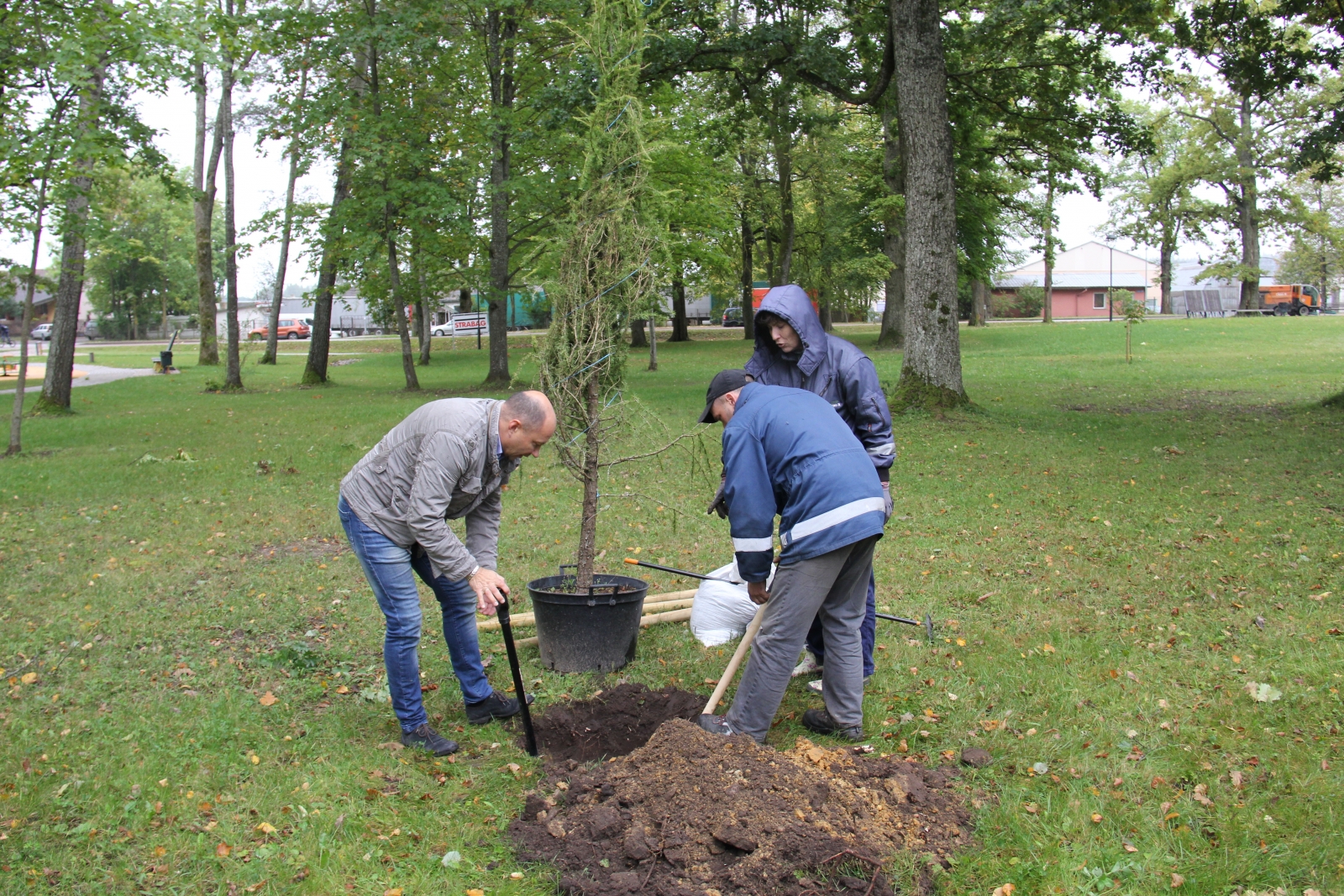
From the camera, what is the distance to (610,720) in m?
4.76

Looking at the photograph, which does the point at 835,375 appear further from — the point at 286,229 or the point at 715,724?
the point at 286,229

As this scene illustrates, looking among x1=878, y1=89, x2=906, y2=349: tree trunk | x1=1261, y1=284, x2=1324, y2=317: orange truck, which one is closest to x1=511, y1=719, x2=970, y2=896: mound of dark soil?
x1=878, y1=89, x2=906, y2=349: tree trunk

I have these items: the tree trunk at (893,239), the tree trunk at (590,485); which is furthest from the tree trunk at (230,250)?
the tree trunk at (590,485)

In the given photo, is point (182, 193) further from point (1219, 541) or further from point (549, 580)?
point (1219, 541)

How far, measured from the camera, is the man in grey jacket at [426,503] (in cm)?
407

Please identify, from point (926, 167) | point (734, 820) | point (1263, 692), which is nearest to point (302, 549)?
point (734, 820)

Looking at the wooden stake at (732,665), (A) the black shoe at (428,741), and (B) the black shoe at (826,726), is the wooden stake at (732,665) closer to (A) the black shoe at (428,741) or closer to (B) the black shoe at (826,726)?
(B) the black shoe at (826,726)

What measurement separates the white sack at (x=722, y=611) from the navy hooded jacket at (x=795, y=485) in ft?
5.41

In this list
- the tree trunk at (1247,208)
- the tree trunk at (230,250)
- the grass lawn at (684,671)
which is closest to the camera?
the grass lawn at (684,671)

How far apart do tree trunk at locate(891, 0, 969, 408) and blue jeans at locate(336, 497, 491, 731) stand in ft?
33.9

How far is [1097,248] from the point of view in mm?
77938

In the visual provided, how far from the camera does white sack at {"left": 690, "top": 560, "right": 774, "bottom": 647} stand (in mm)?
5707

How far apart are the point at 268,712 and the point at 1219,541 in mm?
6660

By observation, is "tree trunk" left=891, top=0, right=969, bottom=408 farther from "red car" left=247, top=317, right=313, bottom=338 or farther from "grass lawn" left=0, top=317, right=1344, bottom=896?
"red car" left=247, top=317, right=313, bottom=338
